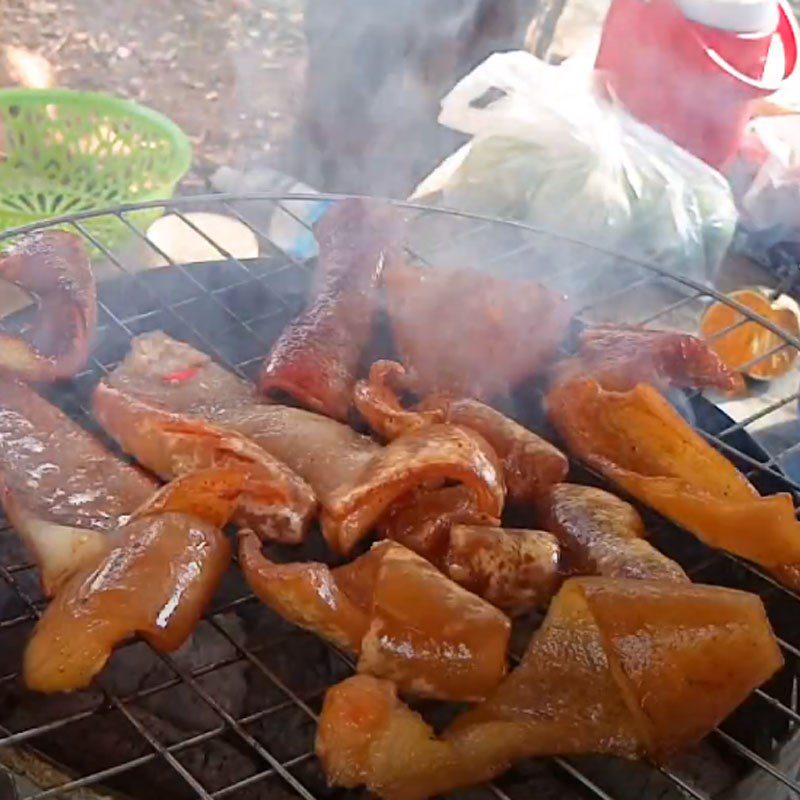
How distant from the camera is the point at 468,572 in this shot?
1751 mm

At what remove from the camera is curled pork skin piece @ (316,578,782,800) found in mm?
1511

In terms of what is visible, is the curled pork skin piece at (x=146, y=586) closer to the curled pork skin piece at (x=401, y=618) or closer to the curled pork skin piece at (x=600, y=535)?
the curled pork skin piece at (x=401, y=618)

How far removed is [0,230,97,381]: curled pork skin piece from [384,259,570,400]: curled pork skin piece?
0.66 meters

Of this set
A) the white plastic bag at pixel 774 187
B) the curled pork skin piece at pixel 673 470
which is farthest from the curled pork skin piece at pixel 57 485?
the white plastic bag at pixel 774 187

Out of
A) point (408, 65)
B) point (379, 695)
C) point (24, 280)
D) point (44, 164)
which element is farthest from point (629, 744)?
point (408, 65)

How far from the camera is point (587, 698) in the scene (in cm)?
157

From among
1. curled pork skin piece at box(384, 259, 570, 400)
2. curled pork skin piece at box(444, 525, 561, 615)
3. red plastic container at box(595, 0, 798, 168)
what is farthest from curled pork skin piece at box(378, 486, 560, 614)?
red plastic container at box(595, 0, 798, 168)

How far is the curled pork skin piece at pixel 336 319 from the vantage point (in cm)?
213

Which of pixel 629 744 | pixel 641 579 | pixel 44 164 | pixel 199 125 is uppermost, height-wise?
pixel 641 579

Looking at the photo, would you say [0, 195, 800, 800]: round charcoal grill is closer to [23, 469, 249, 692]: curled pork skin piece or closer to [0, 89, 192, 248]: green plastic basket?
[23, 469, 249, 692]: curled pork skin piece

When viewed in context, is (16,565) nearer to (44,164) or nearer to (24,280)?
(24,280)

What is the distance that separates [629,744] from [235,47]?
20.3 ft

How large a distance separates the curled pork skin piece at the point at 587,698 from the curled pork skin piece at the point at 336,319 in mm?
724

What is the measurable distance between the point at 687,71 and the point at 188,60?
3.67m
